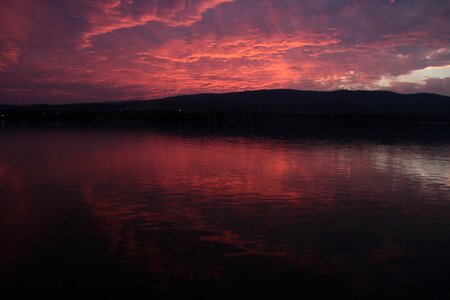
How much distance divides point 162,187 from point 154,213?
8.26 metres

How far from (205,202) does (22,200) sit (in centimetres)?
1225

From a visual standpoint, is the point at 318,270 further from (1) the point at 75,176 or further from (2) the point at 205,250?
(1) the point at 75,176

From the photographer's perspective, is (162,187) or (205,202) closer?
(205,202)

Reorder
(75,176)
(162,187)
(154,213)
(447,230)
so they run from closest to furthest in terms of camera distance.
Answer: (447,230), (154,213), (162,187), (75,176)

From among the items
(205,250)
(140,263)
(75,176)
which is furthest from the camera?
(75,176)

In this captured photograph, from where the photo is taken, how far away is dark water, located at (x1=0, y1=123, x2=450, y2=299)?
14656 millimetres

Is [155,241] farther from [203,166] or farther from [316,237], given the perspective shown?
[203,166]

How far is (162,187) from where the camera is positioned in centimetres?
3203

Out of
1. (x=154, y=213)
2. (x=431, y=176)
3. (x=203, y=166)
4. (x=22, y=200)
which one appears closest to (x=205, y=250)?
(x=154, y=213)

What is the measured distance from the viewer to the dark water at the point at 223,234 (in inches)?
→ 577

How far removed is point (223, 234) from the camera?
787 inches

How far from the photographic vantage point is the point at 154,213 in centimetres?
2384

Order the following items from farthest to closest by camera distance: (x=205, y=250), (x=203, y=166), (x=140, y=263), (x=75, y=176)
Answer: (x=203, y=166)
(x=75, y=176)
(x=205, y=250)
(x=140, y=263)

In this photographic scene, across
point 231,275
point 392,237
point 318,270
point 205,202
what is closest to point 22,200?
point 205,202
